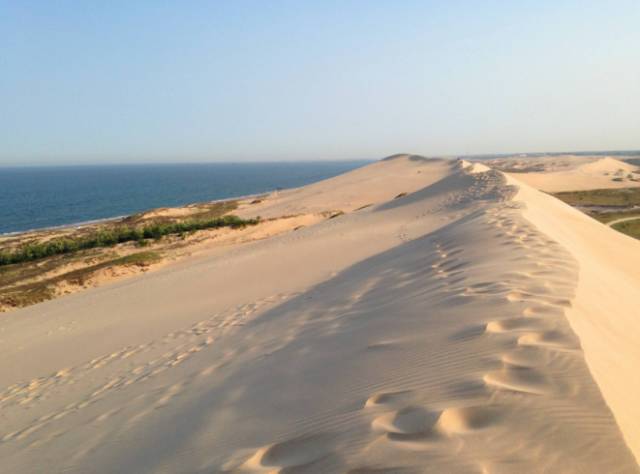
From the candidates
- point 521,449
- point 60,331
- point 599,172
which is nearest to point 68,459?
point 521,449

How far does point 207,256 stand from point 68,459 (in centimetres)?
1415

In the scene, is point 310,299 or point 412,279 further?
point 310,299

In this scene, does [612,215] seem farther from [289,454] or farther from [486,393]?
[289,454]

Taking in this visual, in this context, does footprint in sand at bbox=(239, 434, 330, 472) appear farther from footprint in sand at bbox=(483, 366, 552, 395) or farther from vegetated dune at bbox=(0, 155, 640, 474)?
footprint in sand at bbox=(483, 366, 552, 395)

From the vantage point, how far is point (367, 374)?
3.29m

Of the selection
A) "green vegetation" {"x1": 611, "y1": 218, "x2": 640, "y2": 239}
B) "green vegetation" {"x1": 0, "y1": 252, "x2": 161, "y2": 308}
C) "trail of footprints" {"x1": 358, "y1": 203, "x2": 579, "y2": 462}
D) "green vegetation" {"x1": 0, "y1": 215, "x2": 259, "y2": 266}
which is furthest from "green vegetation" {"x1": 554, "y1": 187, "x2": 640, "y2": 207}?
"green vegetation" {"x1": 0, "y1": 252, "x2": 161, "y2": 308}

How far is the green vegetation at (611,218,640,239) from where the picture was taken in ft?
54.8

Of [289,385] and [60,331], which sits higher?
[289,385]

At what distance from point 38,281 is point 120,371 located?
12267 mm

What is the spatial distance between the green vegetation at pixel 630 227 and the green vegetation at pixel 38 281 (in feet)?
60.7

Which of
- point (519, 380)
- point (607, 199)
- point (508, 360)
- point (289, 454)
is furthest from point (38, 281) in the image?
point (607, 199)

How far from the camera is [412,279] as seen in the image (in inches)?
252

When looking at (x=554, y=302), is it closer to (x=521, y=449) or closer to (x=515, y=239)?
(x=521, y=449)

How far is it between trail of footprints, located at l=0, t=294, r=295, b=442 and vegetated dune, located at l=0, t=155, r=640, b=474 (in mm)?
38
